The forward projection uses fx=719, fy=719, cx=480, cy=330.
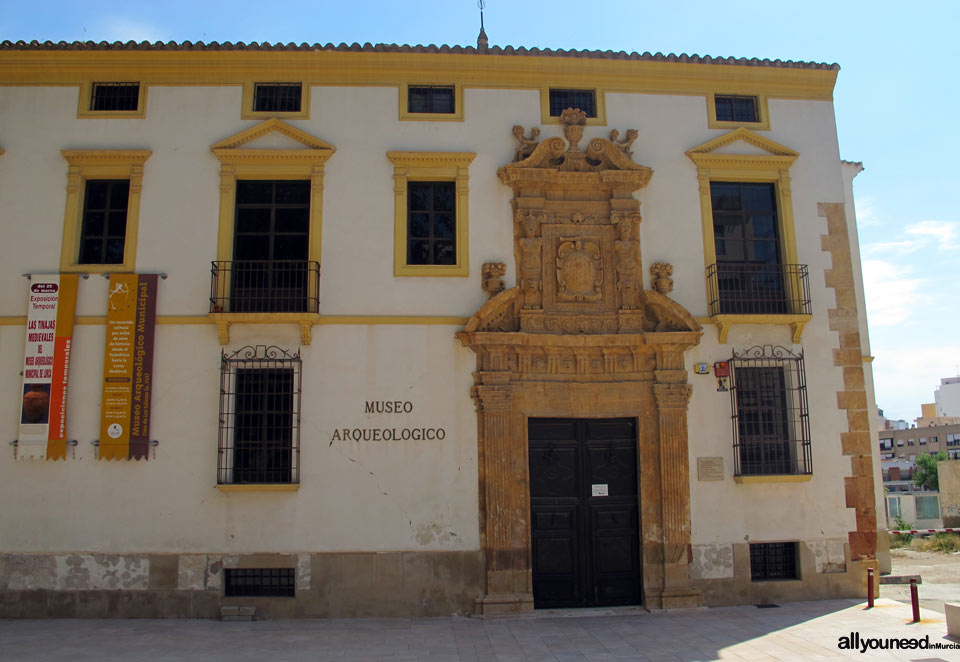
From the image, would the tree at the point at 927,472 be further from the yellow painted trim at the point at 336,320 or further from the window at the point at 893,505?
the yellow painted trim at the point at 336,320

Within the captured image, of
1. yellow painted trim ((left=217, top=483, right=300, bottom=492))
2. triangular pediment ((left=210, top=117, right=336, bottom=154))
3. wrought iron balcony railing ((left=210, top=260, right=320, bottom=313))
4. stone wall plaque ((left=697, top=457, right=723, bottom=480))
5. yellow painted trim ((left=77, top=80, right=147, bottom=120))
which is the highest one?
yellow painted trim ((left=77, top=80, right=147, bottom=120))

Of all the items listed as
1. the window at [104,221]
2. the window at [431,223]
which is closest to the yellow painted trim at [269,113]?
the window at [431,223]

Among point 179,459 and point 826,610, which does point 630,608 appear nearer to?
point 826,610

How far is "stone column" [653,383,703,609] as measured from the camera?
1047 centimetres

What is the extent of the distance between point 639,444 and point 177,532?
270 inches

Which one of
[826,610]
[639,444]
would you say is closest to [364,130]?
[639,444]

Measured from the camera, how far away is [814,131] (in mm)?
12141

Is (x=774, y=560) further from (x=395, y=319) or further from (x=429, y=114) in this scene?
(x=429, y=114)

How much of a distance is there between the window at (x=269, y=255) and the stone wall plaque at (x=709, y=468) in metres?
6.27

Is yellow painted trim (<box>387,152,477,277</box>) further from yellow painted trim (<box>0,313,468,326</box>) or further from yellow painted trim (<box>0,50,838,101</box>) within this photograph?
yellow painted trim (<box>0,50,838,101</box>)

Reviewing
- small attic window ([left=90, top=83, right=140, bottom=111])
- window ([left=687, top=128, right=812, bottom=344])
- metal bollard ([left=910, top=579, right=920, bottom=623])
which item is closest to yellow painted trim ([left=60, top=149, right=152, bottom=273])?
small attic window ([left=90, top=83, right=140, bottom=111])

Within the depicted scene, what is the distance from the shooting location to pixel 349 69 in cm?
1155

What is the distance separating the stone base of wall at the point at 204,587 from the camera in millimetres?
10078

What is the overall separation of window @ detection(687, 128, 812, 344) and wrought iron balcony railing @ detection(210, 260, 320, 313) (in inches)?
246
